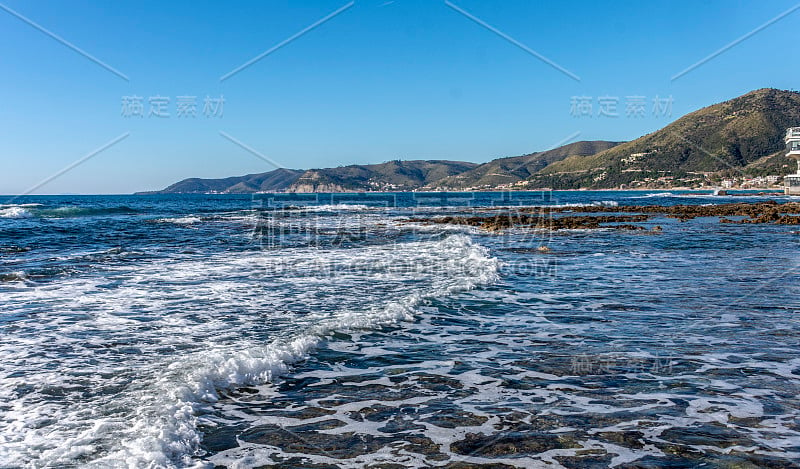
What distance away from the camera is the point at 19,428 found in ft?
15.8

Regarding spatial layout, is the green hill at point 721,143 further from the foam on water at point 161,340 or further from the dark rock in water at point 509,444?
the dark rock in water at point 509,444

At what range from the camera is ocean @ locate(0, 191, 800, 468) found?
4391 millimetres

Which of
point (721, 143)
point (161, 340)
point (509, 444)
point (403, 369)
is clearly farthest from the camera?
point (721, 143)

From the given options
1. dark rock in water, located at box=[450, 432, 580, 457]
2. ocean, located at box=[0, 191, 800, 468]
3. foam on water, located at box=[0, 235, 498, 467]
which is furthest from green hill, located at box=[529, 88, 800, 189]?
dark rock in water, located at box=[450, 432, 580, 457]

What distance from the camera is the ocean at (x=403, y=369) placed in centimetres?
439

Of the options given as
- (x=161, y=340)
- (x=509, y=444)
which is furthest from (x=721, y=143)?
(x=509, y=444)

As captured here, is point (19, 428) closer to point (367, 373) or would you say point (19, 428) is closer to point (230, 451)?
point (230, 451)

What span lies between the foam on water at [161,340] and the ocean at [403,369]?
0.04 meters

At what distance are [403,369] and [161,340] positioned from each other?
157 inches

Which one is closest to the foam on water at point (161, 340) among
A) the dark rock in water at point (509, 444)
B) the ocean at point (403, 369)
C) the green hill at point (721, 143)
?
the ocean at point (403, 369)

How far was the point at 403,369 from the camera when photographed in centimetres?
652

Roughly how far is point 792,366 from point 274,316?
7942 millimetres

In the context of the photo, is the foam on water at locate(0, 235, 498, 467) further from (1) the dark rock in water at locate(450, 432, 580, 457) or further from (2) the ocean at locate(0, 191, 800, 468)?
(1) the dark rock in water at locate(450, 432, 580, 457)

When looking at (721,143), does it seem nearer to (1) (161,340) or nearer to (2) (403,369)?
(2) (403,369)
